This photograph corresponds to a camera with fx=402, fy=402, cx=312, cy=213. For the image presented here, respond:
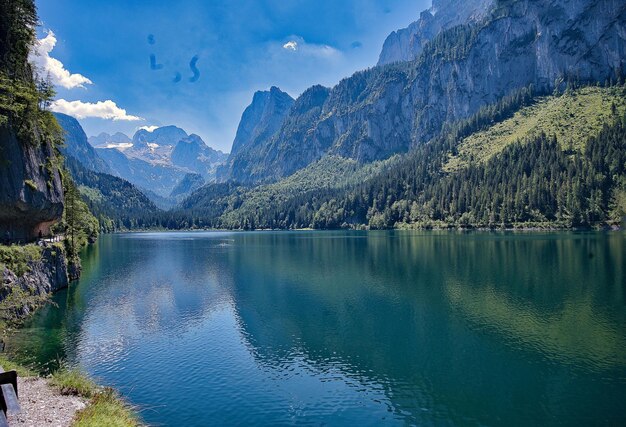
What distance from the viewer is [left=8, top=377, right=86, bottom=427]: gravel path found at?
806 inches

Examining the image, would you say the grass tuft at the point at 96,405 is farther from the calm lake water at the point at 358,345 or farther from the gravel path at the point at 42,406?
the calm lake water at the point at 358,345

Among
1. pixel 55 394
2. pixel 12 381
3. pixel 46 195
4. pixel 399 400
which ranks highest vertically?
pixel 46 195

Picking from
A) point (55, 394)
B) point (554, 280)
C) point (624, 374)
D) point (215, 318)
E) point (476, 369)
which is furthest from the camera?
point (554, 280)

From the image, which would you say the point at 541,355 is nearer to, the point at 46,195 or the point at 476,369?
the point at 476,369

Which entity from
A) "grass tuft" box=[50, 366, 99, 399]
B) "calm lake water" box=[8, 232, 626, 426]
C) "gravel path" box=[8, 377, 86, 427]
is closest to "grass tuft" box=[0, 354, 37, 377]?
"grass tuft" box=[50, 366, 99, 399]

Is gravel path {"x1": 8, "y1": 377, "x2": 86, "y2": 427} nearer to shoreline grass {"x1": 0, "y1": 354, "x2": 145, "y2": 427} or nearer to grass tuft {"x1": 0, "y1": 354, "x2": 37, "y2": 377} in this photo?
shoreline grass {"x1": 0, "y1": 354, "x2": 145, "y2": 427}

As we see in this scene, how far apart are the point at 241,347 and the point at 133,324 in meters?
18.1

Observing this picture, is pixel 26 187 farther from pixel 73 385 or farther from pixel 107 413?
pixel 107 413

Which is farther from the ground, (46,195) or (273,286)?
(46,195)

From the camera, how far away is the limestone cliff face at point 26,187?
154ft

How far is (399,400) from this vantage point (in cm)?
3023

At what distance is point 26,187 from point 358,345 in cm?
4496

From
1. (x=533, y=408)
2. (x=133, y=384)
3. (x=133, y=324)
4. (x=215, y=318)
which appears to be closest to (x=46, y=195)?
(x=133, y=324)

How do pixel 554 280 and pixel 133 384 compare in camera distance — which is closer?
pixel 133 384
